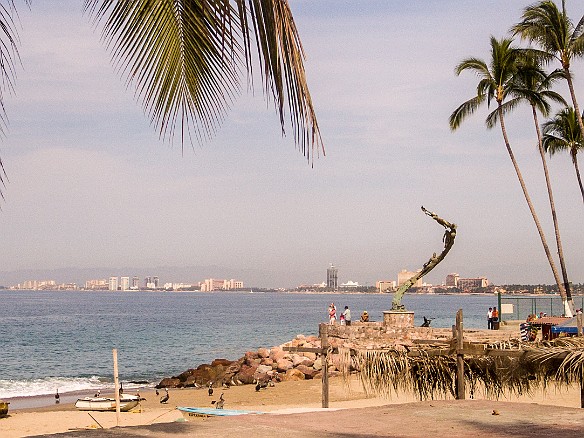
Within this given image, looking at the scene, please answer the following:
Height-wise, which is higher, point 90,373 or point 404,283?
point 404,283

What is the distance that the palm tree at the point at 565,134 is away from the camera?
4028cm

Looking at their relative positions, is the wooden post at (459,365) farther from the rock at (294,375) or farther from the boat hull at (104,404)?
the rock at (294,375)

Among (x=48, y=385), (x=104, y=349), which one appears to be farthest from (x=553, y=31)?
(x=104, y=349)

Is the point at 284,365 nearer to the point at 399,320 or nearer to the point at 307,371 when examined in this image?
the point at 307,371

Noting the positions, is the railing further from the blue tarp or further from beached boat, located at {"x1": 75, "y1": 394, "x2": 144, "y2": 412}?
beached boat, located at {"x1": 75, "y1": 394, "x2": 144, "y2": 412}

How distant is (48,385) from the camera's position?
4053 cm

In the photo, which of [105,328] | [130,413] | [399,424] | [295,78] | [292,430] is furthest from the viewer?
[105,328]

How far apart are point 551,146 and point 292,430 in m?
35.9

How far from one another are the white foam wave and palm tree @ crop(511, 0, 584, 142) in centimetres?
2554

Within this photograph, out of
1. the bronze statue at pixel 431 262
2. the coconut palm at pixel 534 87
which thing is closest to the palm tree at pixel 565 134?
the coconut palm at pixel 534 87

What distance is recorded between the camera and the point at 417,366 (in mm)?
13195

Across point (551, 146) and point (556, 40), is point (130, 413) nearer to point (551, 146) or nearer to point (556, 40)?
point (556, 40)

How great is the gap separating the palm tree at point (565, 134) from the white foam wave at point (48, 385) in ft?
83.1

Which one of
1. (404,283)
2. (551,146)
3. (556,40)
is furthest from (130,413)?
(551,146)
